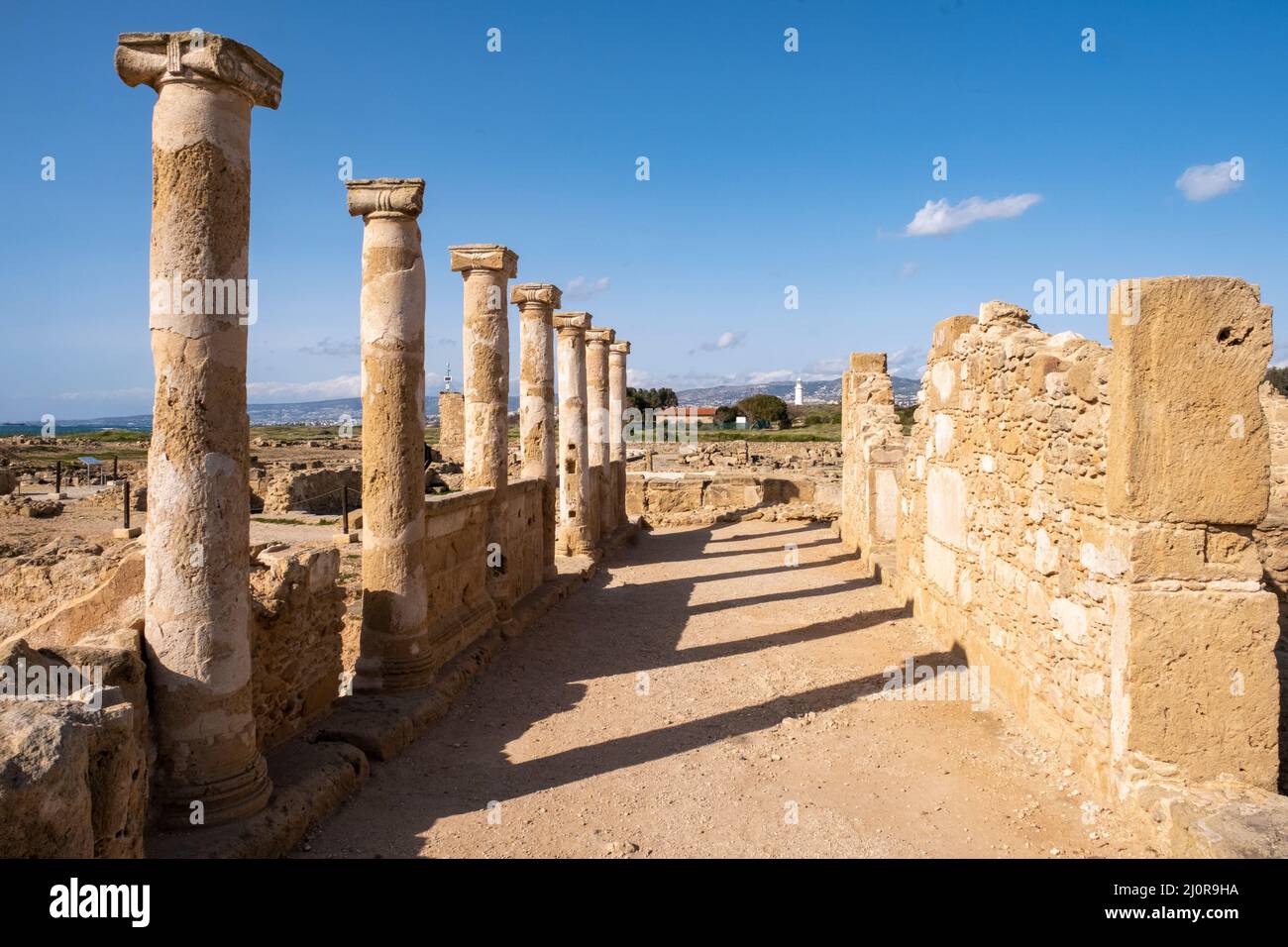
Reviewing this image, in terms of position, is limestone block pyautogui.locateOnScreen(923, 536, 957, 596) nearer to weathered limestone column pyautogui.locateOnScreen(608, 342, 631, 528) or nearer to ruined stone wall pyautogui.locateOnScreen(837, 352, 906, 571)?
ruined stone wall pyautogui.locateOnScreen(837, 352, 906, 571)

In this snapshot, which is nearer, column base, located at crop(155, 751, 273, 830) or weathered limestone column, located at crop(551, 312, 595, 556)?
column base, located at crop(155, 751, 273, 830)

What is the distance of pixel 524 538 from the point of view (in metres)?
11.6

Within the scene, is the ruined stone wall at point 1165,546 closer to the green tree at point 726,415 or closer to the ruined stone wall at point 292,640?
the ruined stone wall at point 292,640

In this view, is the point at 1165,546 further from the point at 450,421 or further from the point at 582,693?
the point at 450,421

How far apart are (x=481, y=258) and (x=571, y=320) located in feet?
18.5

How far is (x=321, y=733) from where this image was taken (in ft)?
20.1

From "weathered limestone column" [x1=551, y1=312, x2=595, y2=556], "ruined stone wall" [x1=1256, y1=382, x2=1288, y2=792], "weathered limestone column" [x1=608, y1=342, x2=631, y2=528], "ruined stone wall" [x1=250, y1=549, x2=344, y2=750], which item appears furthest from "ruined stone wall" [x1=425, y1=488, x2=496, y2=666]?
"weathered limestone column" [x1=608, y1=342, x2=631, y2=528]

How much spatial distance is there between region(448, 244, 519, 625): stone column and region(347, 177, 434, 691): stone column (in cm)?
266

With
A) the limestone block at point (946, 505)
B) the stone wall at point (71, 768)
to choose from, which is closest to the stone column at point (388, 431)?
the stone wall at point (71, 768)

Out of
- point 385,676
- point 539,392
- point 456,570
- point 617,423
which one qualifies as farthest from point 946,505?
point 617,423

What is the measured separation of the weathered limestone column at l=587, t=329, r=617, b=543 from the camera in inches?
673

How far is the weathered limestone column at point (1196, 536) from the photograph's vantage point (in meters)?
4.73

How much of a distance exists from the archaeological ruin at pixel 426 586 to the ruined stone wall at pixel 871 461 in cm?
463

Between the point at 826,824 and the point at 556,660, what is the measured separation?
4427 millimetres
